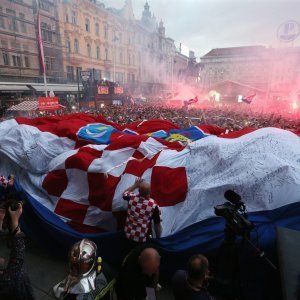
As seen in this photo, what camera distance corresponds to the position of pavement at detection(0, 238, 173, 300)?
251 centimetres

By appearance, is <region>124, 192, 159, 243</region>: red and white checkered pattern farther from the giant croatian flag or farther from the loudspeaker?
the loudspeaker

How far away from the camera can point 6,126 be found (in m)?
4.58

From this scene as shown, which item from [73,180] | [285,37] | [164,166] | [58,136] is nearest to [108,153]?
[73,180]

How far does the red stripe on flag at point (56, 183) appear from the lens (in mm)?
3469

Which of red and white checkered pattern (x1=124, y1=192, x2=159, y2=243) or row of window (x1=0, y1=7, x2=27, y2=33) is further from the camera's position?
row of window (x1=0, y1=7, x2=27, y2=33)

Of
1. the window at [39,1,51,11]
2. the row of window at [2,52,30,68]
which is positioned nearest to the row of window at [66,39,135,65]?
the window at [39,1,51,11]

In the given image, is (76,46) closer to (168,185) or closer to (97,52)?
(97,52)

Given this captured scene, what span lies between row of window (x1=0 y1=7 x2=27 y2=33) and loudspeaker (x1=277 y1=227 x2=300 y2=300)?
79.7 ft

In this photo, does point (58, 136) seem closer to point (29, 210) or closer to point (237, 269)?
point (29, 210)

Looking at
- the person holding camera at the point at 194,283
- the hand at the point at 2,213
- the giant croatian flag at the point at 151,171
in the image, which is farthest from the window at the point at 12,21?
the person holding camera at the point at 194,283

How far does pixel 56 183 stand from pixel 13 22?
2263 cm

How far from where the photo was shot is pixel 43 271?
111 inches

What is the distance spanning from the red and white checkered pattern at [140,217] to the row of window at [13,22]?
23.2 metres

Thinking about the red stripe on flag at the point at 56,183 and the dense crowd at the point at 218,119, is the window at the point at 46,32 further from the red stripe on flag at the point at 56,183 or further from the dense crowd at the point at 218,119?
the red stripe on flag at the point at 56,183
